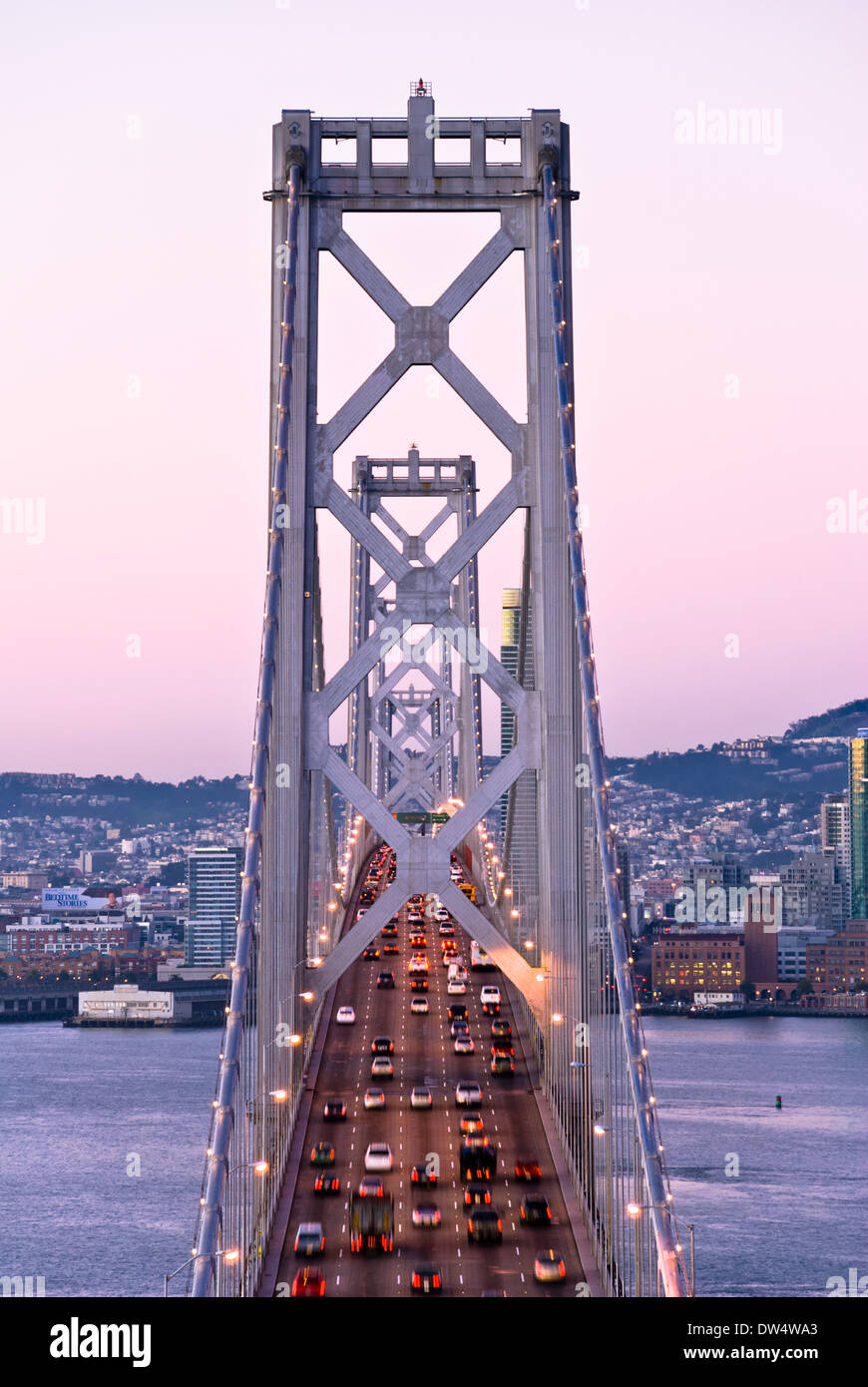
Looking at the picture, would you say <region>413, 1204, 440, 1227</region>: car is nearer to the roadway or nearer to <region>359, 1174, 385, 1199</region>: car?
the roadway

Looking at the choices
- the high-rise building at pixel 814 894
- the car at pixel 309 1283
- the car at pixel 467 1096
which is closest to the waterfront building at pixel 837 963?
the high-rise building at pixel 814 894

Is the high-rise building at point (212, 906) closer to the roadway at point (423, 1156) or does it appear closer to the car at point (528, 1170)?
the roadway at point (423, 1156)

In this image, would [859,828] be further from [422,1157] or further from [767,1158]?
[422,1157]

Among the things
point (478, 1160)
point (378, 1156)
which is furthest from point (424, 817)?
point (478, 1160)

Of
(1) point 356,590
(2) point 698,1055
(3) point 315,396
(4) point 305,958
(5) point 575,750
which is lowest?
(2) point 698,1055

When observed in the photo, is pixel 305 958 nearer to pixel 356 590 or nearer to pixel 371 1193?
A: pixel 371 1193

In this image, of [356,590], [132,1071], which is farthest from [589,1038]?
[132,1071]
